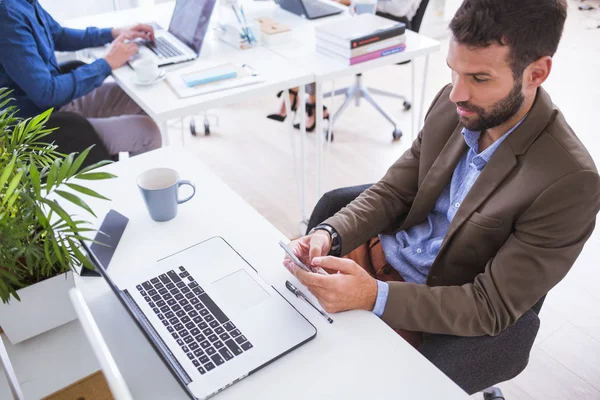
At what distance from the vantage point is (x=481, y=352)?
3.53ft

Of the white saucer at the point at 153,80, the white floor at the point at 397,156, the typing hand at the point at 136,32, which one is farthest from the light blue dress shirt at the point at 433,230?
the typing hand at the point at 136,32

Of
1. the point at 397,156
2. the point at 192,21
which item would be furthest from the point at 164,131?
the point at 397,156

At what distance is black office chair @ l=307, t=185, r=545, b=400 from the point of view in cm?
106

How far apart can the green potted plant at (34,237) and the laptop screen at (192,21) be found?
1.27 meters

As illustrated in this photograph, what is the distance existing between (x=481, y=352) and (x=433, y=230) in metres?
0.37

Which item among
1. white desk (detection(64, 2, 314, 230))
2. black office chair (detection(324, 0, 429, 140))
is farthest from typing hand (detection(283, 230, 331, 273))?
black office chair (detection(324, 0, 429, 140))

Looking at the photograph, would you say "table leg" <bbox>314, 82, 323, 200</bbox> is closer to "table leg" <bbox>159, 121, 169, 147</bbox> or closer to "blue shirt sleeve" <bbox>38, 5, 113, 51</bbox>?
"table leg" <bbox>159, 121, 169, 147</bbox>

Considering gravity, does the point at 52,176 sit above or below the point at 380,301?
above

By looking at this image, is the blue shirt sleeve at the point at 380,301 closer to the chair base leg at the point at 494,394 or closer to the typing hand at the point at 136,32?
the chair base leg at the point at 494,394

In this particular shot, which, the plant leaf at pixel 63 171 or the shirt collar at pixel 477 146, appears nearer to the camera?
the plant leaf at pixel 63 171

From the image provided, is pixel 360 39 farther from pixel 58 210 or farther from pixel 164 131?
pixel 58 210

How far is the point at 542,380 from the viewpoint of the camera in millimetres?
1749

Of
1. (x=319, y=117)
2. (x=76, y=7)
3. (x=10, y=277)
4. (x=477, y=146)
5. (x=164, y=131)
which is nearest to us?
(x=10, y=277)

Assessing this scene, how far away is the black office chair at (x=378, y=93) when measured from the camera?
3018 millimetres
